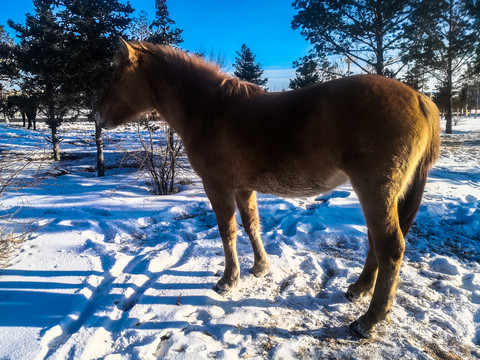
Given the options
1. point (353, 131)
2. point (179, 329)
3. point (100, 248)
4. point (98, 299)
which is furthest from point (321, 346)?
point (100, 248)

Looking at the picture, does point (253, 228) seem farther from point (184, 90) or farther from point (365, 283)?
point (184, 90)

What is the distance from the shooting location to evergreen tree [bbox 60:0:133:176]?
9531 mm

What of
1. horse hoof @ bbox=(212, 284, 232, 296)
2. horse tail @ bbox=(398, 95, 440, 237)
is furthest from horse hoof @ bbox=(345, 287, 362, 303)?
horse hoof @ bbox=(212, 284, 232, 296)

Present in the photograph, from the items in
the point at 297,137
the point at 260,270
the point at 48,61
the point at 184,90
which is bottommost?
the point at 260,270

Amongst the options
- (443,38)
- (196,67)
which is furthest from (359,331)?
(443,38)

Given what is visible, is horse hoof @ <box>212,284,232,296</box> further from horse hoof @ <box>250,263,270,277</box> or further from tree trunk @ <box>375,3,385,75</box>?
tree trunk @ <box>375,3,385,75</box>

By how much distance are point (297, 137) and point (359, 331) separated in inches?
69.5

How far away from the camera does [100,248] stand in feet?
11.7

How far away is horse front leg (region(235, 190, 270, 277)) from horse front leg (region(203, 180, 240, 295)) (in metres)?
0.32

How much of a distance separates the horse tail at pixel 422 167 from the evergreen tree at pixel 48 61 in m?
11.4

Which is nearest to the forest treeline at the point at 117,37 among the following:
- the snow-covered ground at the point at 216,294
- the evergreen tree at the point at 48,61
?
the evergreen tree at the point at 48,61

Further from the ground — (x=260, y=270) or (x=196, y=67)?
(x=196, y=67)

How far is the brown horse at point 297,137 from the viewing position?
188cm

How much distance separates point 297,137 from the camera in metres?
2.04
